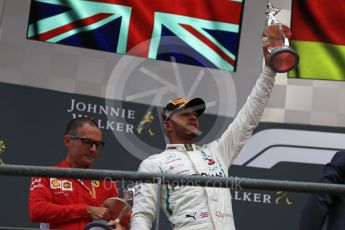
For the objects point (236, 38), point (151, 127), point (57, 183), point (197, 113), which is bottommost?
point (57, 183)

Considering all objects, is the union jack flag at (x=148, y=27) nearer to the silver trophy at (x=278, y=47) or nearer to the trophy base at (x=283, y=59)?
the silver trophy at (x=278, y=47)

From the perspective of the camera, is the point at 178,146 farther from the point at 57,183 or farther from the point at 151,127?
the point at 151,127

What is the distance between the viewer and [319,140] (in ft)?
14.4

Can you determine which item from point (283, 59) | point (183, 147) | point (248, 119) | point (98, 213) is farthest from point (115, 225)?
point (283, 59)

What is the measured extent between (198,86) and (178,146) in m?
1.19

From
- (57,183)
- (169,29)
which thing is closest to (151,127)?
(169,29)

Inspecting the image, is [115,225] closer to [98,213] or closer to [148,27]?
[98,213]

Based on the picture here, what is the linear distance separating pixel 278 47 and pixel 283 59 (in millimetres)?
48

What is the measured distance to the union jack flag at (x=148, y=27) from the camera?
4.42m

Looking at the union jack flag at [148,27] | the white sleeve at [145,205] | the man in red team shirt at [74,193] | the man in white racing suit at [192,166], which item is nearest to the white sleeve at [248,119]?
the man in white racing suit at [192,166]

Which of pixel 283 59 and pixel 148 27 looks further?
pixel 148 27

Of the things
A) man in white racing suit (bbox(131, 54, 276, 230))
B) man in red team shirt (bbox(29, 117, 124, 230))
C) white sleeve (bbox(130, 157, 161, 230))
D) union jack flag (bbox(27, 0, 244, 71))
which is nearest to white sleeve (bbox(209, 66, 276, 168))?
man in white racing suit (bbox(131, 54, 276, 230))

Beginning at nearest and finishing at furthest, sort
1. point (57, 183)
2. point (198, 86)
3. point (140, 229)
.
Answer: point (140, 229) < point (57, 183) < point (198, 86)

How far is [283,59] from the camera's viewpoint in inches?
→ 121
